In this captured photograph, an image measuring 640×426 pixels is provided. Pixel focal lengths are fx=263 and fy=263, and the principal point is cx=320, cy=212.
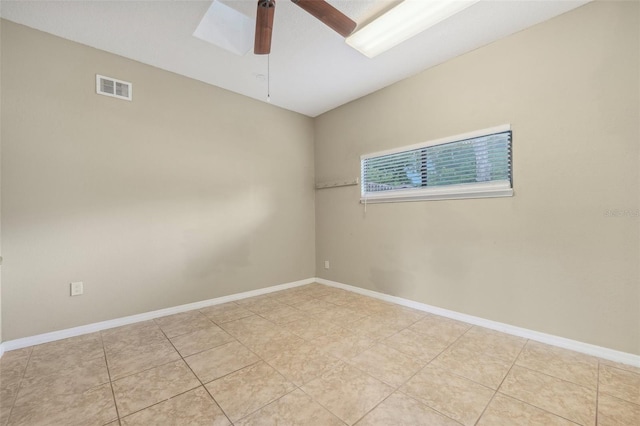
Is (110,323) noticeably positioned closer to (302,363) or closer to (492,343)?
(302,363)

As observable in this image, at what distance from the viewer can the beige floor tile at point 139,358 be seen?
1844 mm

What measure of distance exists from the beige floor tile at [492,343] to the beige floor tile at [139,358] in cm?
233

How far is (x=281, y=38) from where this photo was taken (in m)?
2.36

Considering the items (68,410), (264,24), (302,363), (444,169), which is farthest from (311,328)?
(264,24)

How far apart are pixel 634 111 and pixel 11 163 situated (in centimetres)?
477

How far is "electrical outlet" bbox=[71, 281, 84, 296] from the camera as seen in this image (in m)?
2.37

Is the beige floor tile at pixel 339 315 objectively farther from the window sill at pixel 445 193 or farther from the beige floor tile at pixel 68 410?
the beige floor tile at pixel 68 410

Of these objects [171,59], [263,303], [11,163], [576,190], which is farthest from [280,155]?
[576,190]

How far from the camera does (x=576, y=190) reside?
2.07 meters

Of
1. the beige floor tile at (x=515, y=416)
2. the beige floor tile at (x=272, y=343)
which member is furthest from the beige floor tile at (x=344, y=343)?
the beige floor tile at (x=515, y=416)

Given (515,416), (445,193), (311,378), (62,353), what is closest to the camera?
(515,416)

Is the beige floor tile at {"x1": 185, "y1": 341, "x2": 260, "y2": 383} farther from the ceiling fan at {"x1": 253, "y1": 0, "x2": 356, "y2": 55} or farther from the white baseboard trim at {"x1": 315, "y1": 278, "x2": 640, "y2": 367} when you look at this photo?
the ceiling fan at {"x1": 253, "y1": 0, "x2": 356, "y2": 55}

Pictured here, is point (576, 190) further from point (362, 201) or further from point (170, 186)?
point (170, 186)

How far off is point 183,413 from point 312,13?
2355mm
